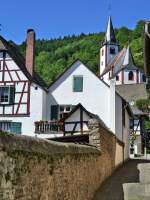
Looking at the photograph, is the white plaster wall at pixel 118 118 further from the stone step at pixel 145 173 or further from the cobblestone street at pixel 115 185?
the stone step at pixel 145 173

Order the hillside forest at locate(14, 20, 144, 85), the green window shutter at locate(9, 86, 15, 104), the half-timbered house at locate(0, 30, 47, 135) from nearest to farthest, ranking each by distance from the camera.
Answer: the half-timbered house at locate(0, 30, 47, 135), the green window shutter at locate(9, 86, 15, 104), the hillside forest at locate(14, 20, 144, 85)

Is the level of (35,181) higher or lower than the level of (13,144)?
lower

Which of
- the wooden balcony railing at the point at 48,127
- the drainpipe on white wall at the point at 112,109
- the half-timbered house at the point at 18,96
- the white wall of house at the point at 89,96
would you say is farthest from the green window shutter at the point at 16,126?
the drainpipe on white wall at the point at 112,109

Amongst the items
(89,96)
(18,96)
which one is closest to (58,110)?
(89,96)

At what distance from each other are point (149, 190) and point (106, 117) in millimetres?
27825

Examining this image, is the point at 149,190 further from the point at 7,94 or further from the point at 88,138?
the point at 7,94

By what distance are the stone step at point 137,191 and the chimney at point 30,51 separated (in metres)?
30.7

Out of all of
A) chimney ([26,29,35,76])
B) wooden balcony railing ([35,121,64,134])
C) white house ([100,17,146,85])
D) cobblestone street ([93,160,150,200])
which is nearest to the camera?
cobblestone street ([93,160,150,200])

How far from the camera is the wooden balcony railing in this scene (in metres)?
32.8

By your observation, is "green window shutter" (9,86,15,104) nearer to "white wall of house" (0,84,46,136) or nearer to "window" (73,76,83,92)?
"white wall of house" (0,84,46,136)

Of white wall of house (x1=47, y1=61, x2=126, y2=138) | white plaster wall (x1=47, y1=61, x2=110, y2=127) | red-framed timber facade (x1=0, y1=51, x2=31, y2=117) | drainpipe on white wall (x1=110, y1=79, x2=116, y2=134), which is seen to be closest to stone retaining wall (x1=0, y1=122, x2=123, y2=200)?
drainpipe on white wall (x1=110, y1=79, x2=116, y2=134)

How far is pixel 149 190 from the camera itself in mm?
6922

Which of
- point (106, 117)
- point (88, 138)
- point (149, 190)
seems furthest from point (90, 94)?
point (149, 190)

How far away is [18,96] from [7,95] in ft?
2.98
